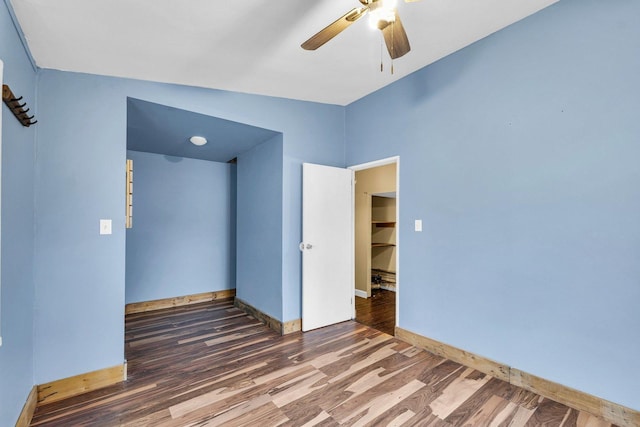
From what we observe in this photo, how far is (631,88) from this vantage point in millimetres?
1712

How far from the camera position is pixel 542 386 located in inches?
79.4

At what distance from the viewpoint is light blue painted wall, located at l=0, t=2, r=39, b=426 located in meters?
1.47

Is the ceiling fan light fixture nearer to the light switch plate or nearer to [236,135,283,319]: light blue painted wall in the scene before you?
[236,135,283,319]: light blue painted wall

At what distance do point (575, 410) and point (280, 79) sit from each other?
3.39 m

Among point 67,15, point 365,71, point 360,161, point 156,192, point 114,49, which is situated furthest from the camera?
point 156,192

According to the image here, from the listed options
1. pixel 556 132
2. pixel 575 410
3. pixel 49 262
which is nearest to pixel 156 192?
pixel 49 262

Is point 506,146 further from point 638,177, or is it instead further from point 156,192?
point 156,192

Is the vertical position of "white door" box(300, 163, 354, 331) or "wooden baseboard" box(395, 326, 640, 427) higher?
"white door" box(300, 163, 354, 331)

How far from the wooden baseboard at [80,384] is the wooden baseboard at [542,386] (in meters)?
2.62

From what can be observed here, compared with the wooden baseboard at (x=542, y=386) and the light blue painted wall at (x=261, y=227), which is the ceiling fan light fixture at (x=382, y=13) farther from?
the wooden baseboard at (x=542, y=386)

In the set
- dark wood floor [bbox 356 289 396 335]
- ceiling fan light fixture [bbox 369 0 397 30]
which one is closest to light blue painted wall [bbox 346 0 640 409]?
dark wood floor [bbox 356 289 396 335]

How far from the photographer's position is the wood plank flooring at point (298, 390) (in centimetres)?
180

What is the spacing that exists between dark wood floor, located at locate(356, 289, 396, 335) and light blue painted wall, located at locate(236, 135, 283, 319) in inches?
45.8

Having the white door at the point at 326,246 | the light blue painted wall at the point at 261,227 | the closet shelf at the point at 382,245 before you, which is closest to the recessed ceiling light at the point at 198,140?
the light blue painted wall at the point at 261,227
